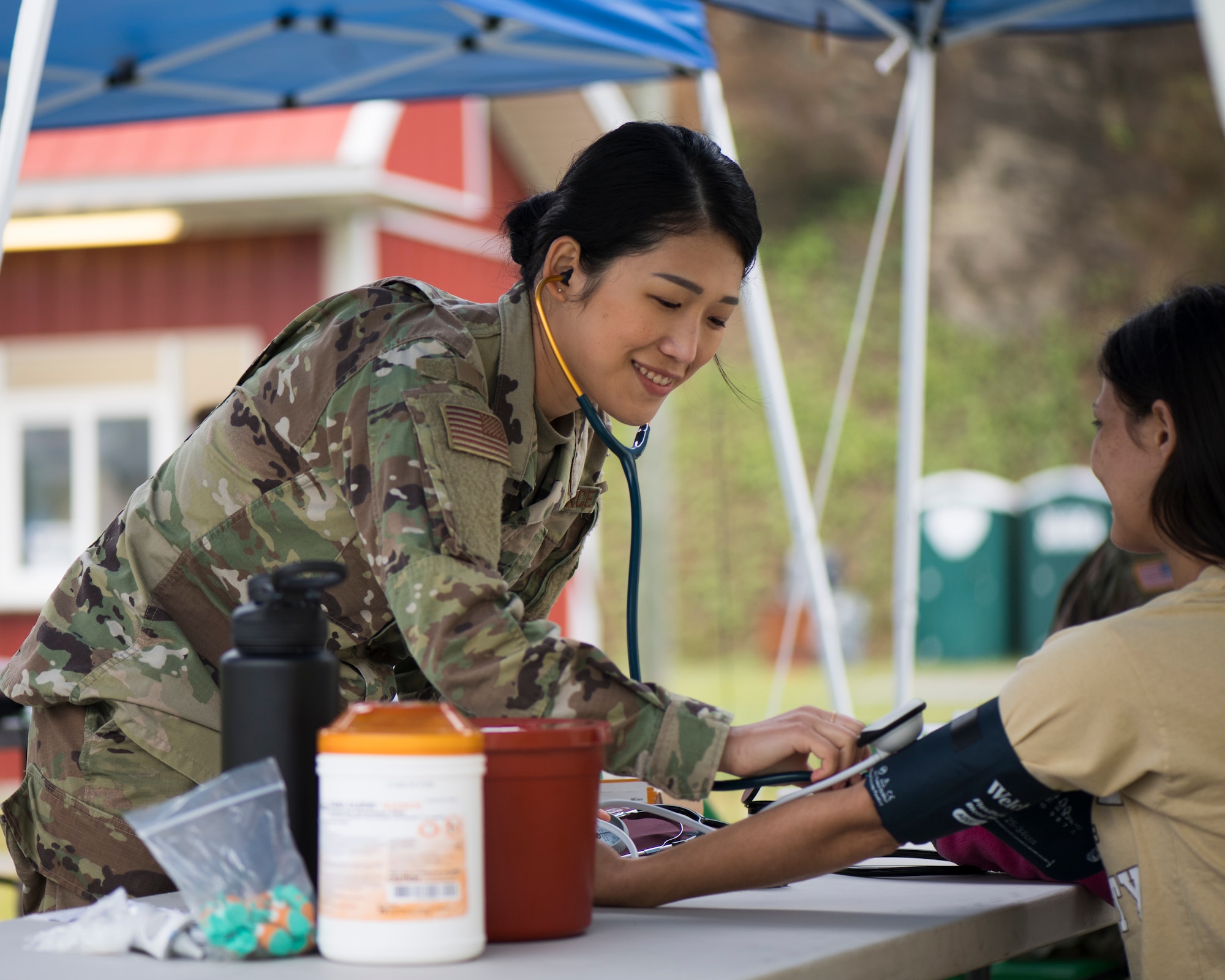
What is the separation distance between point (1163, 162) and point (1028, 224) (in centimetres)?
243

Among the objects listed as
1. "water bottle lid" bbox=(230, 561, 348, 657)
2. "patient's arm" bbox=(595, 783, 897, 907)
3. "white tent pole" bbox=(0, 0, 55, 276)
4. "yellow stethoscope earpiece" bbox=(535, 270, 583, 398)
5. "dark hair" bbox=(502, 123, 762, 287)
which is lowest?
"patient's arm" bbox=(595, 783, 897, 907)

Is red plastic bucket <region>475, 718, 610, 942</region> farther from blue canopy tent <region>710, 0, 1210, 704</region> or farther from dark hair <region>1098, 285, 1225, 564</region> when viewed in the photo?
blue canopy tent <region>710, 0, 1210, 704</region>

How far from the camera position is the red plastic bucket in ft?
3.84

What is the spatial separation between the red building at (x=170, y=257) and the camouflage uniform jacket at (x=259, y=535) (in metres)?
6.43

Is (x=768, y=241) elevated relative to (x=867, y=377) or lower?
elevated

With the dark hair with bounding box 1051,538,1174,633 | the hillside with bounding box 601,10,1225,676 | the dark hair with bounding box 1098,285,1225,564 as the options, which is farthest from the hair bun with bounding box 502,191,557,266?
the hillside with bounding box 601,10,1225,676

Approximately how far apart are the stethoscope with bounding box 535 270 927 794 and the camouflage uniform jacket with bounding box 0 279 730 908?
2.1 inches

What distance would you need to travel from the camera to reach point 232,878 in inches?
44.0

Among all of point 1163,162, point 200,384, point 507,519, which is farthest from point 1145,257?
point 507,519

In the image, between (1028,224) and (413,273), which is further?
(1028,224)

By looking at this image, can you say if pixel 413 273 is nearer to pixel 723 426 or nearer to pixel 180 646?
pixel 180 646

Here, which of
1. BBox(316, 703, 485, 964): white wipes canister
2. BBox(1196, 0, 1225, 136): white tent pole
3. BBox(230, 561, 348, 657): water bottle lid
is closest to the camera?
BBox(316, 703, 485, 964): white wipes canister

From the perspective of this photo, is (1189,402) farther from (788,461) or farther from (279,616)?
(788,461)

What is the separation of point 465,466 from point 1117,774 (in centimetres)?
66
